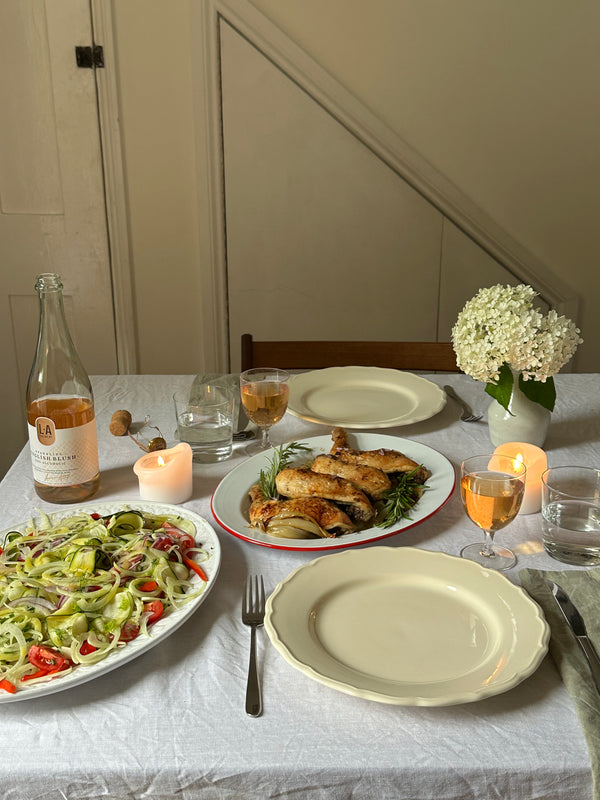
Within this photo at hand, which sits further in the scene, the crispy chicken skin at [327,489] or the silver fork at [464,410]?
the silver fork at [464,410]

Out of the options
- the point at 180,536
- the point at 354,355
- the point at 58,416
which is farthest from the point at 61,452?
the point at 354,355

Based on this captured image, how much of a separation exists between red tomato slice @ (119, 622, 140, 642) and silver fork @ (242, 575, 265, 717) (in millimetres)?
117

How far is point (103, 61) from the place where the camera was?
2.54 metres

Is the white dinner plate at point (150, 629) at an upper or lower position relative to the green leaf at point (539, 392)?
lower

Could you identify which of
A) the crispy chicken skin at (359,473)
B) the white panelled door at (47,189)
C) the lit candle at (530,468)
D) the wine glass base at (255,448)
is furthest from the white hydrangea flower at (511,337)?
the white panelled door at (47,189)

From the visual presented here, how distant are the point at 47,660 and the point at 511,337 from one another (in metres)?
0.78

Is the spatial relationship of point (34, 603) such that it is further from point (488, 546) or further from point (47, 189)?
point (47, 189)

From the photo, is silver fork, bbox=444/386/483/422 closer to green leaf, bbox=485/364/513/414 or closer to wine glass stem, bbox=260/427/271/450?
green leaf, bbox=485/364/513/414

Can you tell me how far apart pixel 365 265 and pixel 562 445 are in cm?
159

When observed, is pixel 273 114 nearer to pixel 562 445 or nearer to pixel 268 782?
pixel 562 445

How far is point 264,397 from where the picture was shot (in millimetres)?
1217

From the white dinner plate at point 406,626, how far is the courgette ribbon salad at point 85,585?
0.13m

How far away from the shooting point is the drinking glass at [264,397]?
1.22 m

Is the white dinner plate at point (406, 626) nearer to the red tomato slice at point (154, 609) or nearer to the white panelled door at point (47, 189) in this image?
the red tomato slice at point (154, 609)
